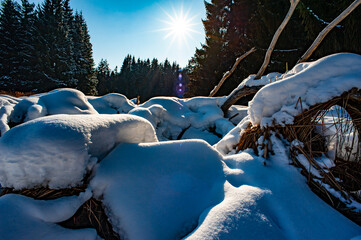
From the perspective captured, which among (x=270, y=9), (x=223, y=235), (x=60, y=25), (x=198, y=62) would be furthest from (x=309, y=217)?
(x=60, y=25)

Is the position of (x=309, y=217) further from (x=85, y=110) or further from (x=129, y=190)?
(x=85, y=110)

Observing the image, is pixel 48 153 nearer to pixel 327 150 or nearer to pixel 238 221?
pixel 238 221

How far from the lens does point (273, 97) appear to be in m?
1.48

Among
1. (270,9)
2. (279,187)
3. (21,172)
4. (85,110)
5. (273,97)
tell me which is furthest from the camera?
(270,9)

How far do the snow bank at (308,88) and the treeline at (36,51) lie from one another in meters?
26.0

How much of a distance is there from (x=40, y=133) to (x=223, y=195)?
44.1 inches

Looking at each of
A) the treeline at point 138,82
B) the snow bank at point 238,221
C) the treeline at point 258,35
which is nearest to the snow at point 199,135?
the snow bank at point 238,221

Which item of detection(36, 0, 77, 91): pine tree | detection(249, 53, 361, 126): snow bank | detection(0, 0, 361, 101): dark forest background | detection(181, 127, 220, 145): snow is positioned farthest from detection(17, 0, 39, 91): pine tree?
detection(249, 53, 361, 126): snow bank

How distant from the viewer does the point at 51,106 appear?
126 inches

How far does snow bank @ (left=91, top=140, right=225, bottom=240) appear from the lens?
875mm

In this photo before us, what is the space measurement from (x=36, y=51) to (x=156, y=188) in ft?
95.3

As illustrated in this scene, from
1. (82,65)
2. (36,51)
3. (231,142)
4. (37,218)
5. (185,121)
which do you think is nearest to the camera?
(37,218)

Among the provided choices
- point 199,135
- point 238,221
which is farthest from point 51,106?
point 238,221

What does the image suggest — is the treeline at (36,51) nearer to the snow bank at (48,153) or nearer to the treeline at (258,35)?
the treeline at (258,35)
